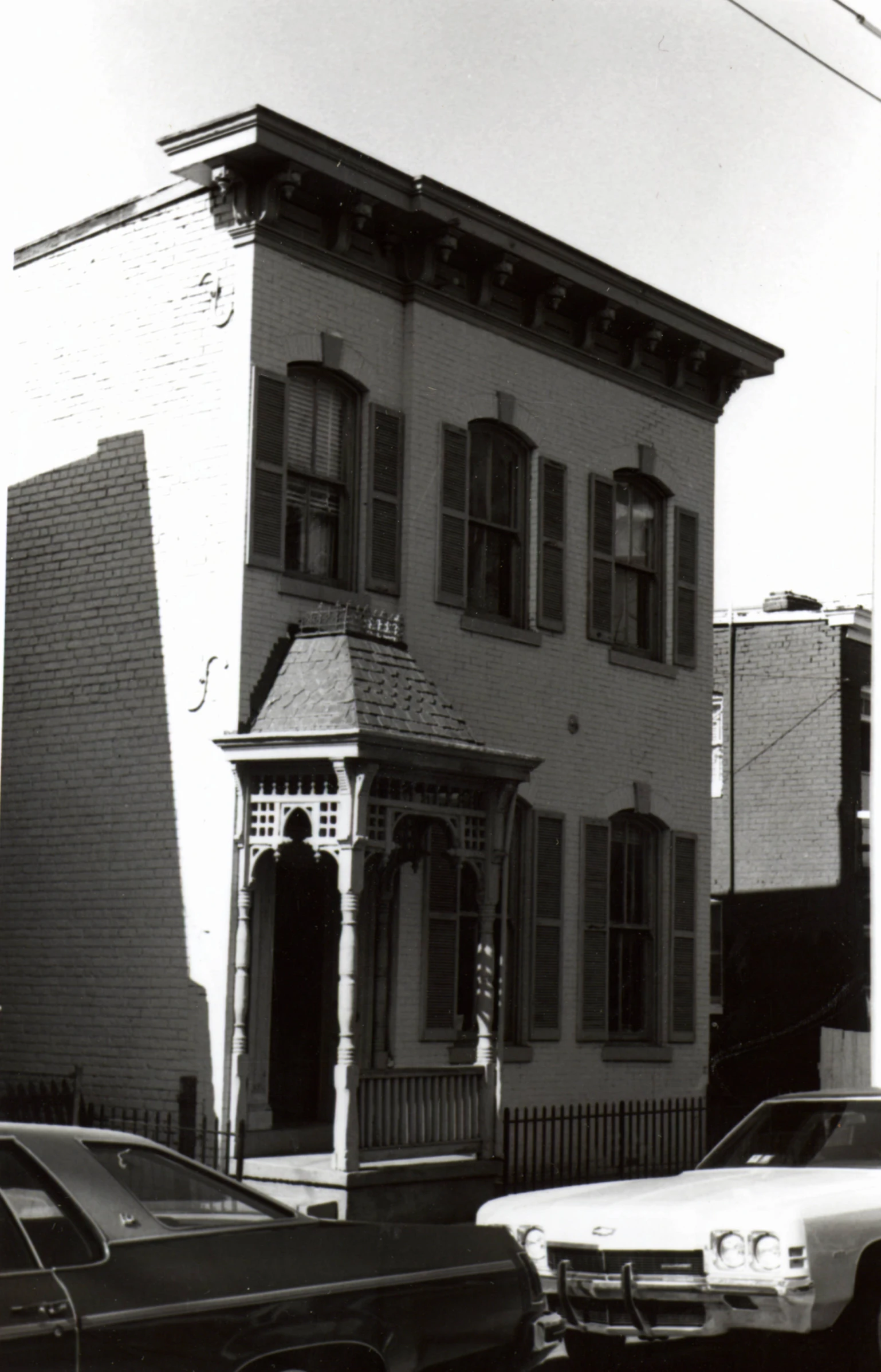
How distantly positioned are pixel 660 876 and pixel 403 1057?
15.3 feet

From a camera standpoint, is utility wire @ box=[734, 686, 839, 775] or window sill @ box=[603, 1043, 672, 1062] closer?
window sill @ box=[603, 1043, 672, 1062]

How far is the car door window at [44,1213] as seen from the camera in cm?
559

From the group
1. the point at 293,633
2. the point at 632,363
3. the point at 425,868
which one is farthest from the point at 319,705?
the point at 632,363

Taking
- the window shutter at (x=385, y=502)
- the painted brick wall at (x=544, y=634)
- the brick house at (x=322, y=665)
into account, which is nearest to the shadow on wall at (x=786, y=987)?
the painted brick wall at (x=544, y=634)

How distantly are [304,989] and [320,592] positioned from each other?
3621mm

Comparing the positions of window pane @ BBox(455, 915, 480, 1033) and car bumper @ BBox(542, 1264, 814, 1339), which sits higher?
window pane @ BBox(455, 915, 480, 1033)

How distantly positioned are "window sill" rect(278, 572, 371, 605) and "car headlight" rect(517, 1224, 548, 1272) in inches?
278

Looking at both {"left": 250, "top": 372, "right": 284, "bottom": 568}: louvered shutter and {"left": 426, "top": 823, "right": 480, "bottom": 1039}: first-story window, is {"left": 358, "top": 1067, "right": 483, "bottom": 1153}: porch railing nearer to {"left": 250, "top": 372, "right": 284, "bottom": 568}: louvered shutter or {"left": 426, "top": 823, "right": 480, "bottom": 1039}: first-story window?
{"left": 426, "top": 823, "right": 480, "bottom": 1039}: first-story window

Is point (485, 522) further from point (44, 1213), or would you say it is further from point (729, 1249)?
point (44, 1213)

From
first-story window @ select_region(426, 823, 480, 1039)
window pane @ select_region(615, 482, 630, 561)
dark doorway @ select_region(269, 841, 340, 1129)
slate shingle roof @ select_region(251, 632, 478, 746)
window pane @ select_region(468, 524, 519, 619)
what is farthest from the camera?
window pane @ select_region(615, 482, 630, 561)

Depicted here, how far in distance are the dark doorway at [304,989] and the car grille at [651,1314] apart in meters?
6.67

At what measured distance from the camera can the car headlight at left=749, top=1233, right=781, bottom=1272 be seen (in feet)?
27.1

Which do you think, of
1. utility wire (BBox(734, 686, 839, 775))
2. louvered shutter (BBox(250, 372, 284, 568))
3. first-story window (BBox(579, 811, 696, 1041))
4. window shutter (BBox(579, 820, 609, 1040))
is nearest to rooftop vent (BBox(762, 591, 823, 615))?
utility wire (BBox(734, 686, 839, 775))

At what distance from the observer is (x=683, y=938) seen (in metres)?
19.1
